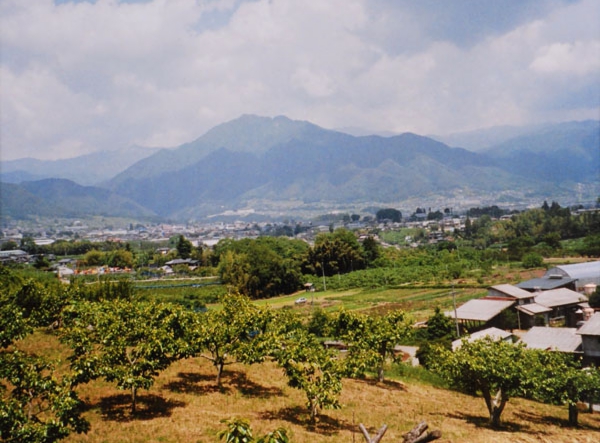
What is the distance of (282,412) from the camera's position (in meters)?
16.7

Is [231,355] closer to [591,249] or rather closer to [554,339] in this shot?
[554,339]

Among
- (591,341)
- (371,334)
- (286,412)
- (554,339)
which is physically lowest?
(554,339)

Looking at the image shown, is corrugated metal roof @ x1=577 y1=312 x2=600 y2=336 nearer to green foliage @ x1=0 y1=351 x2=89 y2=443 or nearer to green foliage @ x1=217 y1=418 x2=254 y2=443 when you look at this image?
green foliage @ x1=217 y1=418 x2=254 y2=443

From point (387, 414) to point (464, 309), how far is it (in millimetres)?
22343

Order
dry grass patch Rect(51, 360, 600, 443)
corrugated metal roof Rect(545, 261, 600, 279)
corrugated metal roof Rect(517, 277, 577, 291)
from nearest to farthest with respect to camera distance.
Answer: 1. dry grass patch Rect(51, 360, 600, 443)
2. corrugated metal roof Rect(517, 277, 577, 291)
3. corrugated metal roof Rect(545, 261, 600, 279)

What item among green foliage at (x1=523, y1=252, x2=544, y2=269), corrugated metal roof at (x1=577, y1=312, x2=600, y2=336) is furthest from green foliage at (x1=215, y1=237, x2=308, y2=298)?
corrugated metal roof at (x1=577, y1=312, x2=600, y2=336)

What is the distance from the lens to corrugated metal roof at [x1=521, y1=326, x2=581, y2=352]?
1004 inches

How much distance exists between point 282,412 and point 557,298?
30.8 m

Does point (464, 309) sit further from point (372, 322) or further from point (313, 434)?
point (313, 434)

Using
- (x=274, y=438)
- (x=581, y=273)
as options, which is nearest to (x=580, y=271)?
(x=581, y=273)

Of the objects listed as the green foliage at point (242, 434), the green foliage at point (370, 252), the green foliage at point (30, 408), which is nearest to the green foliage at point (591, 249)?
the green foliage at point (370, 252)

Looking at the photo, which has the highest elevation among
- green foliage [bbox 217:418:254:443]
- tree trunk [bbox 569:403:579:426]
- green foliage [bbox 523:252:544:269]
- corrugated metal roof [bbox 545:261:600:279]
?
green foliage [bbox 217:418:254:443]

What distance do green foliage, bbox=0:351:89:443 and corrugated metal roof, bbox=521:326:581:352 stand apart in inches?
974

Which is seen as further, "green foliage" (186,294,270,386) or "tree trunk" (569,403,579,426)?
"tree trunk" (569,403,579,426)
